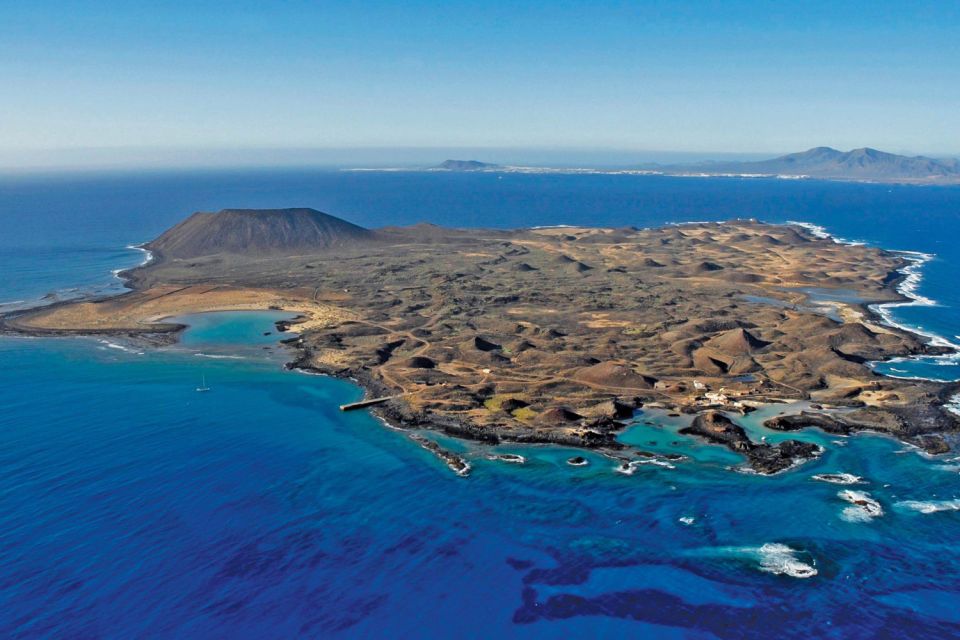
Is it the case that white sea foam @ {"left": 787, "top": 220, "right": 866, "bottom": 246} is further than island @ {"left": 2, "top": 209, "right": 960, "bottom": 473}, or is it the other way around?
white sea foam @ {"left": 787, "top": 220, "right": 866, "bottom": 246}

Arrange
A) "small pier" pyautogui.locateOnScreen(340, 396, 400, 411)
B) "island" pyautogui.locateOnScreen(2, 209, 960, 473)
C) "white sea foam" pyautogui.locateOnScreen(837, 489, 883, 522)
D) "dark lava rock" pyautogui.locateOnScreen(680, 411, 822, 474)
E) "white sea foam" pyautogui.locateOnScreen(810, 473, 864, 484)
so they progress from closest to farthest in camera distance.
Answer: "white sea foam" pyautogui.locateOnScreen(837, 489, 883, 522), "white sea foam" pyautogui.locateOnScreen(810, 473, 864, 484), "dark lava rock" pyautogui.locateOnScreen(680, 411, 822, 474), "island" pyautogui.locateOnScreen(2, 209, 960, 473), "small pier" pyautogui.locateOnScreen(340, 396, 400, 411)

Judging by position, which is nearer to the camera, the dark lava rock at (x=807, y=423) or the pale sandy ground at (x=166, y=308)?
the dark lava rock at (x=807, y=423)

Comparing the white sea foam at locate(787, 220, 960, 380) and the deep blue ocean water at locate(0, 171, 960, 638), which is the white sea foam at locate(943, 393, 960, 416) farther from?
the deep blue ocean water at locate(0, 171, 960, 638)

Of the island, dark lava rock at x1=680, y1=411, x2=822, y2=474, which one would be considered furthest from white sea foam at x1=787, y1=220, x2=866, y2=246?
dark lava rock at x1=680, y1=411, x2=822, y2=474

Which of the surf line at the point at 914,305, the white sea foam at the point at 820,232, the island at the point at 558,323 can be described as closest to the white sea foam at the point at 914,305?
the surf line at the point at 914,305

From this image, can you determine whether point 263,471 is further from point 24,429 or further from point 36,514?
point 24,429

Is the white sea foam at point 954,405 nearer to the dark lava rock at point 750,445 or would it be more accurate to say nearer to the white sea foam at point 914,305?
the white sea foam at point 914,305
